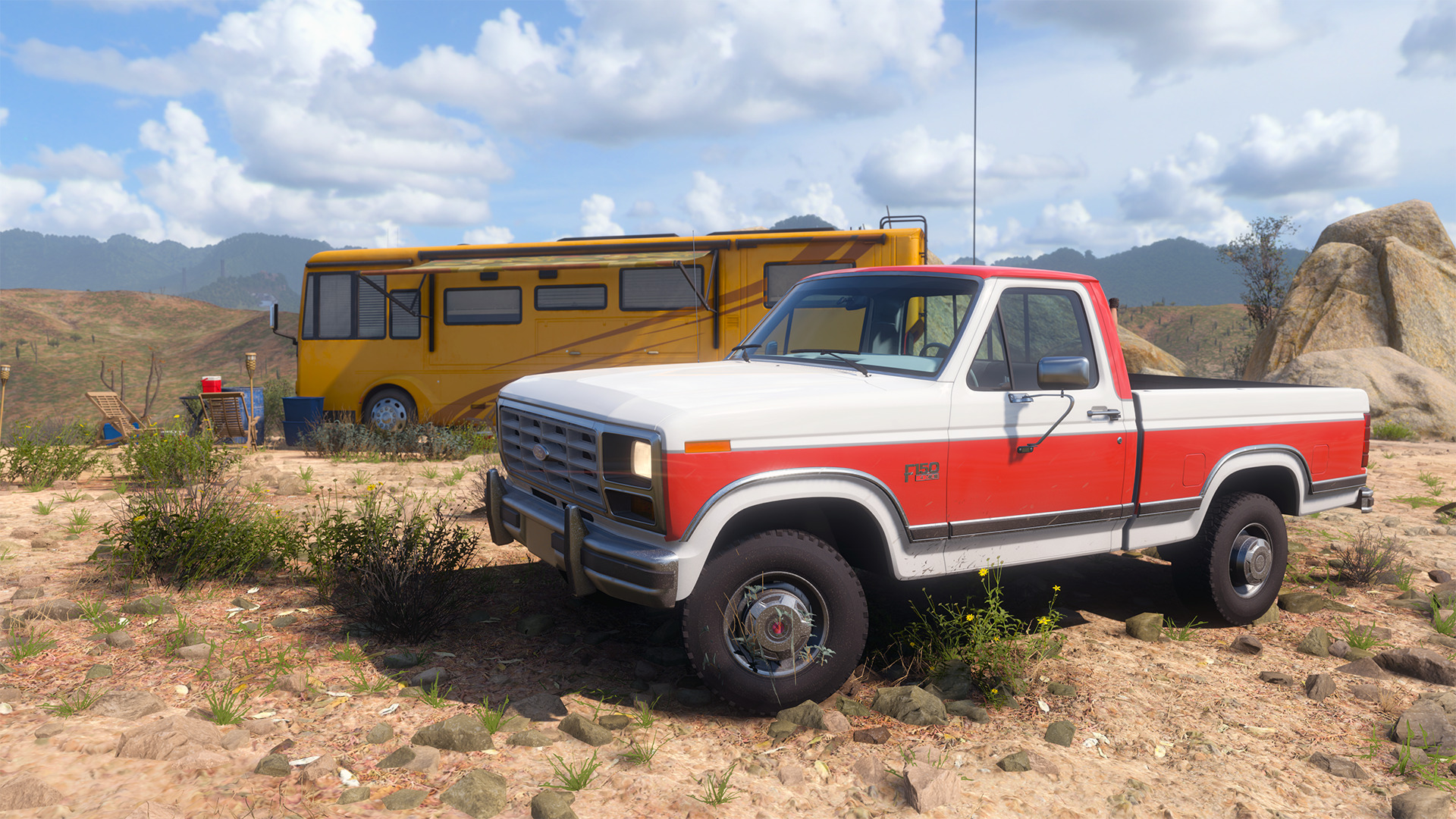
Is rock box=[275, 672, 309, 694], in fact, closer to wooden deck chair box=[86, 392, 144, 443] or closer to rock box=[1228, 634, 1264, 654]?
rock box=[1228, 634, 1264, 654]

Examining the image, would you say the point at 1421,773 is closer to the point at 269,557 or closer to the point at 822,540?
the point at 822,540

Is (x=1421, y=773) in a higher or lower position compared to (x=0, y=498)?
lower

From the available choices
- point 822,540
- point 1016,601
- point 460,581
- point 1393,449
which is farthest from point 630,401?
point 1393,449

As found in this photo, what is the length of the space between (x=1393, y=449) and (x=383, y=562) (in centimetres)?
1332

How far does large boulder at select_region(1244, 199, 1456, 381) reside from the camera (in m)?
16.2

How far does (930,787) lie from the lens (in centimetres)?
295

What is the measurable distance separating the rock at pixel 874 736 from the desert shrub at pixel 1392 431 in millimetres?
13406

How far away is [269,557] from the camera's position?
5.39 m

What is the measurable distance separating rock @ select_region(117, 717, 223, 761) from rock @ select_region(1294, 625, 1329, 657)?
5.17 meters

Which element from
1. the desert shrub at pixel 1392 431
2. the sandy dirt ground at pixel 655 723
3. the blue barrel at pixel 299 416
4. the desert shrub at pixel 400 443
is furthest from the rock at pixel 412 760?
the desert shrub at pixel 1392 431

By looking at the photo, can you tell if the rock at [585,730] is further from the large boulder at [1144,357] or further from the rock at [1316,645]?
the large boulder at [1144,357]

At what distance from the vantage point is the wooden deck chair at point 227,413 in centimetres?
1170

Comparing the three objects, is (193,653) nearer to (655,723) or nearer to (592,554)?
(592,554)

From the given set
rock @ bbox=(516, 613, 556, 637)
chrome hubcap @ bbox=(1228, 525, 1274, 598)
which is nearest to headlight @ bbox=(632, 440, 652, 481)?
rock @ bbox=(516, 613, 556, 637)
